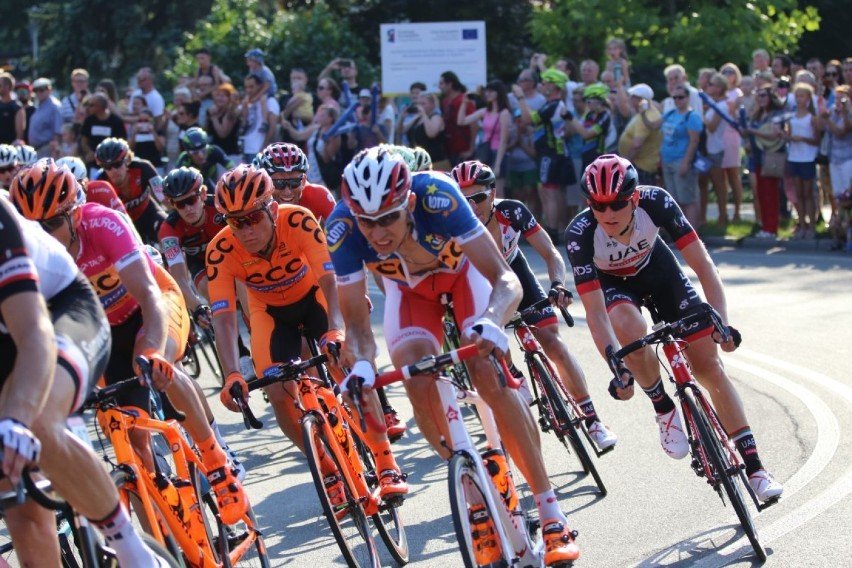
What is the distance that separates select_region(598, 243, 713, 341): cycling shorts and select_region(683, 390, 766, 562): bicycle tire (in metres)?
0.89

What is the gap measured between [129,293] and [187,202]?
3607 millimetres

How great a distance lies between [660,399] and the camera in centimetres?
784

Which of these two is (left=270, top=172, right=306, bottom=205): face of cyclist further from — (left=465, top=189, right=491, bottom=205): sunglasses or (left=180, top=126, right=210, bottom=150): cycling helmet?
→ (left=180, top=126, right=210, bottom=150): cycling helmet

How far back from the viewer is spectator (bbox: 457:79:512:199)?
19.0 m

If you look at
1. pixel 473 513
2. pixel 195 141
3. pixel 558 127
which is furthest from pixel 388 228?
pixel 558 127

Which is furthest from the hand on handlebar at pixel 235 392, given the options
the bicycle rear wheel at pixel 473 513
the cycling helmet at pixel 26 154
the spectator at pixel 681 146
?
the spectator at pixel 681 146

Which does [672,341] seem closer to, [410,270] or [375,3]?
[410,270]

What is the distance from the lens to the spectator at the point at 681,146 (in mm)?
17719

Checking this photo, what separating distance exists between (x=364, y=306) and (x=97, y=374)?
1.55 m

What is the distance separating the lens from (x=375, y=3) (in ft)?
114

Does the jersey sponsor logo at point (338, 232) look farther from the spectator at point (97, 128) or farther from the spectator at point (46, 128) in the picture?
the spectator at point (46, 128)

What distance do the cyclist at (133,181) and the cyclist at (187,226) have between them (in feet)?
3.76

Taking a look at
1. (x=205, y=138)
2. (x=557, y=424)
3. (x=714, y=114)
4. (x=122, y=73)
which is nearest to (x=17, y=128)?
(x=205, y=138)

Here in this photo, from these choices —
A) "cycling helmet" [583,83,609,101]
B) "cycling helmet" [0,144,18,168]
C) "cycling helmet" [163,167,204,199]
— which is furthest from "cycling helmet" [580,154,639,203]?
"cycling helmet" [583,83,609,101]
